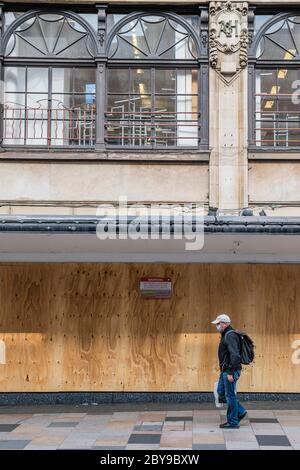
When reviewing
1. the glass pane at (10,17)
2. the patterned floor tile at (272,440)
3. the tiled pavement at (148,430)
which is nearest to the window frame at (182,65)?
the glass pane at (10,17)

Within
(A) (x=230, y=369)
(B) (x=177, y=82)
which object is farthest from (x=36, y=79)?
(A) (x=230, y=369)

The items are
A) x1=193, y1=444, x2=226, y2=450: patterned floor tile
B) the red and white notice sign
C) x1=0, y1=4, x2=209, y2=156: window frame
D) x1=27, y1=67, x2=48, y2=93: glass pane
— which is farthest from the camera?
x1=27, y1=67, x2=48, y2=93: glass pane

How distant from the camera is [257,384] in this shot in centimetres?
1405

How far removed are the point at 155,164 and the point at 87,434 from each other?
229 inches

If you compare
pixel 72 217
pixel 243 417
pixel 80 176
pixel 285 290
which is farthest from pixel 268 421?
pixel 80 176

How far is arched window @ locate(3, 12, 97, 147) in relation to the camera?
1501 cm

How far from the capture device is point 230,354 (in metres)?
11.3

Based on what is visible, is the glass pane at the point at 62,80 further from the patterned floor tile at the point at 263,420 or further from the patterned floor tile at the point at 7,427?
the patterned floor tile at the point at 263,420

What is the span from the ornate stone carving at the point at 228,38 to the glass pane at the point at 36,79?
3553 mm

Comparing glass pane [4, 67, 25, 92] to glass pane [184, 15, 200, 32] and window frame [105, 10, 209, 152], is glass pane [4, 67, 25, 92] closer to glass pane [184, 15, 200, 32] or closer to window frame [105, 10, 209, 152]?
window frame [105, 10, 209, 152]

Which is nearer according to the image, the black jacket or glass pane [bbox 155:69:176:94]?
the black jacket

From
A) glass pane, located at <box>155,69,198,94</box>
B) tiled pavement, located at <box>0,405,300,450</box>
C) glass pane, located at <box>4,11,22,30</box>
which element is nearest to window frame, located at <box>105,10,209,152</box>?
glass pane, located at <box>155,69,198,94</box>

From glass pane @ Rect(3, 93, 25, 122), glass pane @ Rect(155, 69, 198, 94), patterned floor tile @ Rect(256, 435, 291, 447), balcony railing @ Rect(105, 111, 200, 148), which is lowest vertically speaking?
patterned floor tile @ Rect(256, 435, 291, 447)

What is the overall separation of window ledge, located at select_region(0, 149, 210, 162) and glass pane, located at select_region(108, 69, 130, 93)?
4.82ft
